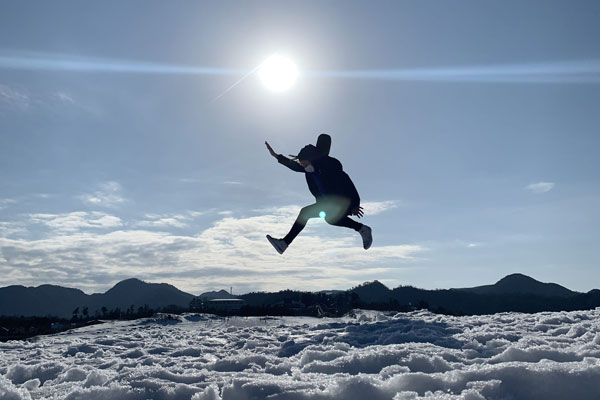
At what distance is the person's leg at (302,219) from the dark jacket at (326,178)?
1.14ft

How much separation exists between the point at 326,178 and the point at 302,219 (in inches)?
39.6

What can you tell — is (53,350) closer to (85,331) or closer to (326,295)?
(85,331)

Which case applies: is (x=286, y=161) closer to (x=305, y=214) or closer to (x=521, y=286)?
(x=305, y=214)

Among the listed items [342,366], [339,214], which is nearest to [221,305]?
[339,214]

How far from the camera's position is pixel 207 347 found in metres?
6.24

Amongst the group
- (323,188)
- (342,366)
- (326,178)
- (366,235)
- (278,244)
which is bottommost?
(342,366)

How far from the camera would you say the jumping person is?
6180mm

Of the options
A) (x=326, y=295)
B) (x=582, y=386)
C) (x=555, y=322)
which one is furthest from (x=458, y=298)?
(x=582, y=386)

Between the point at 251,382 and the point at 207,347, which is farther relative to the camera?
the point at 207,347

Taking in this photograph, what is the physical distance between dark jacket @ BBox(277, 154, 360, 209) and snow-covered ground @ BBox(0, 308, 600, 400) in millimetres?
2284

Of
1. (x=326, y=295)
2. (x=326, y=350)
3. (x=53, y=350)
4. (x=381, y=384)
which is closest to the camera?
(x=381, y=384)

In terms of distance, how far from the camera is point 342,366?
413 centimetres

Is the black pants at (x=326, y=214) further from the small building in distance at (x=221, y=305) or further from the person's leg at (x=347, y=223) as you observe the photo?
the small building in distance at (x=221, y=305)

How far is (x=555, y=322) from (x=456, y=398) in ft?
15.7
